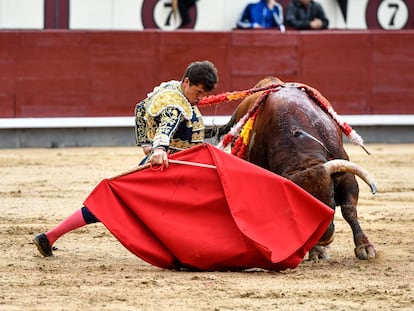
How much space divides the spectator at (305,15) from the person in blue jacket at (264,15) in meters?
0.10

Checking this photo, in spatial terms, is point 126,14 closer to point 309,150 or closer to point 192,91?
point 309,150

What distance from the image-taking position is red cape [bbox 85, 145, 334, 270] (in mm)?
4961

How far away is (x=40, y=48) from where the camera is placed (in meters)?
10.7

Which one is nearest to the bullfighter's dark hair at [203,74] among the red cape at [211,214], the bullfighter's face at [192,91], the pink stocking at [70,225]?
the bullfighter's face at [192,91]

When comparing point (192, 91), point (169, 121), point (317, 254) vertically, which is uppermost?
point (192, 91)

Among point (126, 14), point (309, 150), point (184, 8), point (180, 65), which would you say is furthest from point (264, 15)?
point (309, 150)

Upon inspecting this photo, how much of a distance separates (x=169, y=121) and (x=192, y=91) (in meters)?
0.17

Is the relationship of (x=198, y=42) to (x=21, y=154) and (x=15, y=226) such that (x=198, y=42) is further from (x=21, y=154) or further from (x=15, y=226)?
(x=15, y=226)

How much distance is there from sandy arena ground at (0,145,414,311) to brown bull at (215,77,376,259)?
255mm

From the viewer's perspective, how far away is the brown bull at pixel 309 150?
204 inches

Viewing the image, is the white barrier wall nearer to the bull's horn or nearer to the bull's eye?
the bull's eye

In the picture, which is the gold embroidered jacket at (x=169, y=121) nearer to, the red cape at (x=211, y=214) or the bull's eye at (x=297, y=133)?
the red cape at (x=211, y=214)

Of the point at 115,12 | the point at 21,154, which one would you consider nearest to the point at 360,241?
the point at 21,154

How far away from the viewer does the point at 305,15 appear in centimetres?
Result: 1177
